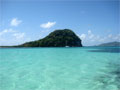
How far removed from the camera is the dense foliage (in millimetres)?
92406

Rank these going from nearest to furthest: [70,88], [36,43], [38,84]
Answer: [70,88] → [38,84] → [36,43]

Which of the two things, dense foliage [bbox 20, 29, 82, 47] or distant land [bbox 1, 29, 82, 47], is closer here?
dense foliage [bbox 20, 29, 82, 47]

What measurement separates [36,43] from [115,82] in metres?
95.3

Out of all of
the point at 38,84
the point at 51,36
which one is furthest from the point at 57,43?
the point at 38,84

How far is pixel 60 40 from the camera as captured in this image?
94.2 m

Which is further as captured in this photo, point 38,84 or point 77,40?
point 77,40

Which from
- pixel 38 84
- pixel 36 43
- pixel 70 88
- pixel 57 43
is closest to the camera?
pixel 70 88

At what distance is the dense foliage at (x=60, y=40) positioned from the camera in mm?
92406

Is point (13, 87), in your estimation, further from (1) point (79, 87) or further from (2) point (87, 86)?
(2) point (87, 86)

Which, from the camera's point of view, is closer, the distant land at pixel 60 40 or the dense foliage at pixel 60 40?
the dense foliage at pixel 60 40

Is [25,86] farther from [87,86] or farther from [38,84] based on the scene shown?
[87,86]

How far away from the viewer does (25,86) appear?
484cm

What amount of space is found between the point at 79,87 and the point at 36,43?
313ft

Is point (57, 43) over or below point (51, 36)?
below
